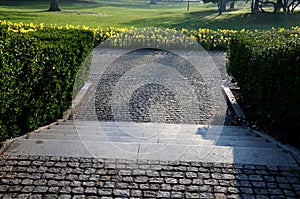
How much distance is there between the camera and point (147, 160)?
152 inches

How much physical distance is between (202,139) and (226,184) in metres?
1.56

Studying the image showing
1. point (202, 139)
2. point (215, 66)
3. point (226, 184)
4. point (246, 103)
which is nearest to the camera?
point (226, 184)

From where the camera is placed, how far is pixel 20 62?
14.5 ft

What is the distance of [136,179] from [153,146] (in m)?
0.82

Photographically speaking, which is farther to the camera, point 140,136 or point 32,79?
point 140,136

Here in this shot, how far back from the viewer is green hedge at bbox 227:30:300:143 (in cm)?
452

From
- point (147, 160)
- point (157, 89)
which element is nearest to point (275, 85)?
point (147, 160)

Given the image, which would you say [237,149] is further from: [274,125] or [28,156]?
[28,156]

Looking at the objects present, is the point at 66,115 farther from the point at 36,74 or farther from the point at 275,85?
the point at 275,85

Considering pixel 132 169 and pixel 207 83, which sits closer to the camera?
pixel 132 169

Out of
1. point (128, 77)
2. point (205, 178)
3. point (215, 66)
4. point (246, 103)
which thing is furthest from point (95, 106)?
point (215, 66)

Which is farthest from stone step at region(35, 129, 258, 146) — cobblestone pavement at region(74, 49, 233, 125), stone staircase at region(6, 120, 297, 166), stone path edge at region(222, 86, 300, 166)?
cobblestone pavement at region(74, 49, 233, 125)

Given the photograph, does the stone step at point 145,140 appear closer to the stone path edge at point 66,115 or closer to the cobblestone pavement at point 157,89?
the stone path edge at point 66,115

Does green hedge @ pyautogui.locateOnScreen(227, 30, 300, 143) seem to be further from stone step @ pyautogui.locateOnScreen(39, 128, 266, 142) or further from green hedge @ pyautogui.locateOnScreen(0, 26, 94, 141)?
green hedge @ pyautogui.locateOnScreen(0, 26, 94, 141)
